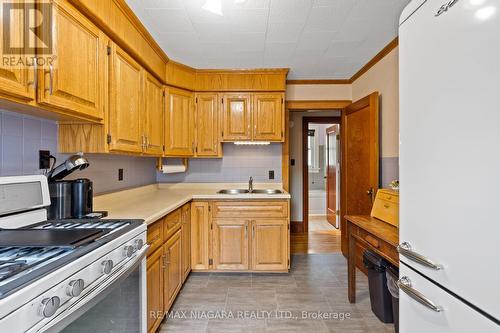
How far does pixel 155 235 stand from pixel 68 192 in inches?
23.5

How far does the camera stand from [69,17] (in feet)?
4.59

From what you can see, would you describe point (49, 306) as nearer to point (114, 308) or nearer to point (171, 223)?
point (114, 308)

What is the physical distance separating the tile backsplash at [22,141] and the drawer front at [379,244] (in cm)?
222

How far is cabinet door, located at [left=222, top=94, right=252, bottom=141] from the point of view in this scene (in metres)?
3.27

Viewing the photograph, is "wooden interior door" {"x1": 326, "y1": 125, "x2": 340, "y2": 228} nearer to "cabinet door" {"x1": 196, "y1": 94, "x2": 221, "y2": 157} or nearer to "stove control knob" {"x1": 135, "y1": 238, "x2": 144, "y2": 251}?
"cabinet door" {"x1": 196, "y1": 94, "x2": 221, "y2": 157}

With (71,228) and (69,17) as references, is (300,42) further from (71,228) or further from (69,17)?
(71,228)

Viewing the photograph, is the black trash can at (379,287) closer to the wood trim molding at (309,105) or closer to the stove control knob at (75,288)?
the stove control knob at (75,288)

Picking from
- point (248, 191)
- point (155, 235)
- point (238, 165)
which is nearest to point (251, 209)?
point (248, 191)

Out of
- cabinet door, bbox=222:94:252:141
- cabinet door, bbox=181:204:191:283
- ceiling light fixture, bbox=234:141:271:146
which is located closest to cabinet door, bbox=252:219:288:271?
cabinet door, bbox=181:204:191:283

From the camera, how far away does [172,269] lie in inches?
88.1

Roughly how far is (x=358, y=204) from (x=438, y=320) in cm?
242

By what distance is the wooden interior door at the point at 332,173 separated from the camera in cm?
541

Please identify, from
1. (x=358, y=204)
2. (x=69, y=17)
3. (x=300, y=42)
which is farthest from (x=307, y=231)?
(x=69, y=17)

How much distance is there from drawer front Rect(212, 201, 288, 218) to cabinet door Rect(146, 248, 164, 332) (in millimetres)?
1034
